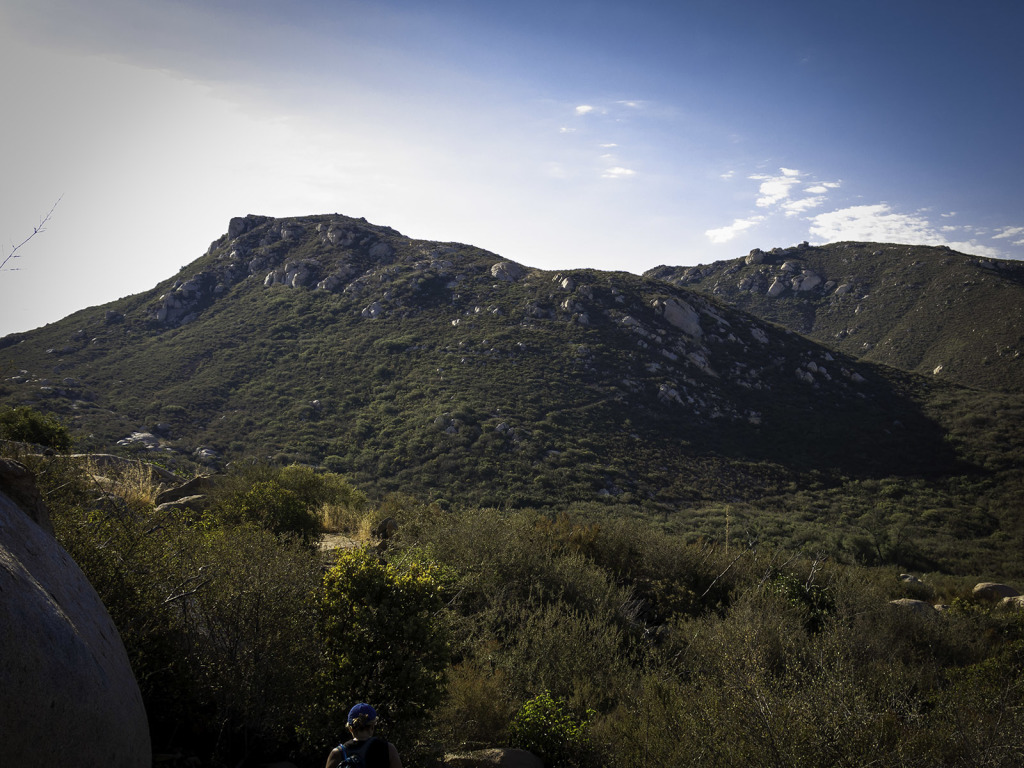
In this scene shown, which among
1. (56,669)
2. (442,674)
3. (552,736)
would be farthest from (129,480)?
(552,736)

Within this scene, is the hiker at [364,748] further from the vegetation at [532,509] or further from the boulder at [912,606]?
the boulder at [912,606]

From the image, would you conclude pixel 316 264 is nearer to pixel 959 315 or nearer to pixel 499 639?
pixel 499 639

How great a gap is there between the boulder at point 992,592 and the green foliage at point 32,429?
2114cm

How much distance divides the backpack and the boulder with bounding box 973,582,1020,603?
15.8 meters

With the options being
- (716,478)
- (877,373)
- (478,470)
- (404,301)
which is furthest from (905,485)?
(404,301)

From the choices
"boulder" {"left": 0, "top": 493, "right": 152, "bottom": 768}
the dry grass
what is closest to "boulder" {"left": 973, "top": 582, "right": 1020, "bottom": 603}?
"boulder" {"left": 0, "top": 493, "right": 152, "bottom": 768}

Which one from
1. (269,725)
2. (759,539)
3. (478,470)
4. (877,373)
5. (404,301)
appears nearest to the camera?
(269,725)

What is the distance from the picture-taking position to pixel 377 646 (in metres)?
4.20

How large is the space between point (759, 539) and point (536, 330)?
2615 centimetres

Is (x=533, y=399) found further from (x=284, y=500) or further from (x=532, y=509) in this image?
(x=284, y=500)

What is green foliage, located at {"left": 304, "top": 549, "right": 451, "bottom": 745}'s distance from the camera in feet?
13.3

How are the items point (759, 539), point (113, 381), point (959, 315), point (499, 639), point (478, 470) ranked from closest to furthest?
1. point (499, 639)
2. point (759, 539)
3. point (478, 470)
4. point (113, 381)
5. point (959, 315)

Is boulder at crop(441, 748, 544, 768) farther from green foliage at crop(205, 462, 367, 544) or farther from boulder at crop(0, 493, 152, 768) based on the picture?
green foliage at crop(205, 462, 367, 544)

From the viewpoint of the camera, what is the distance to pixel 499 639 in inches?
269
